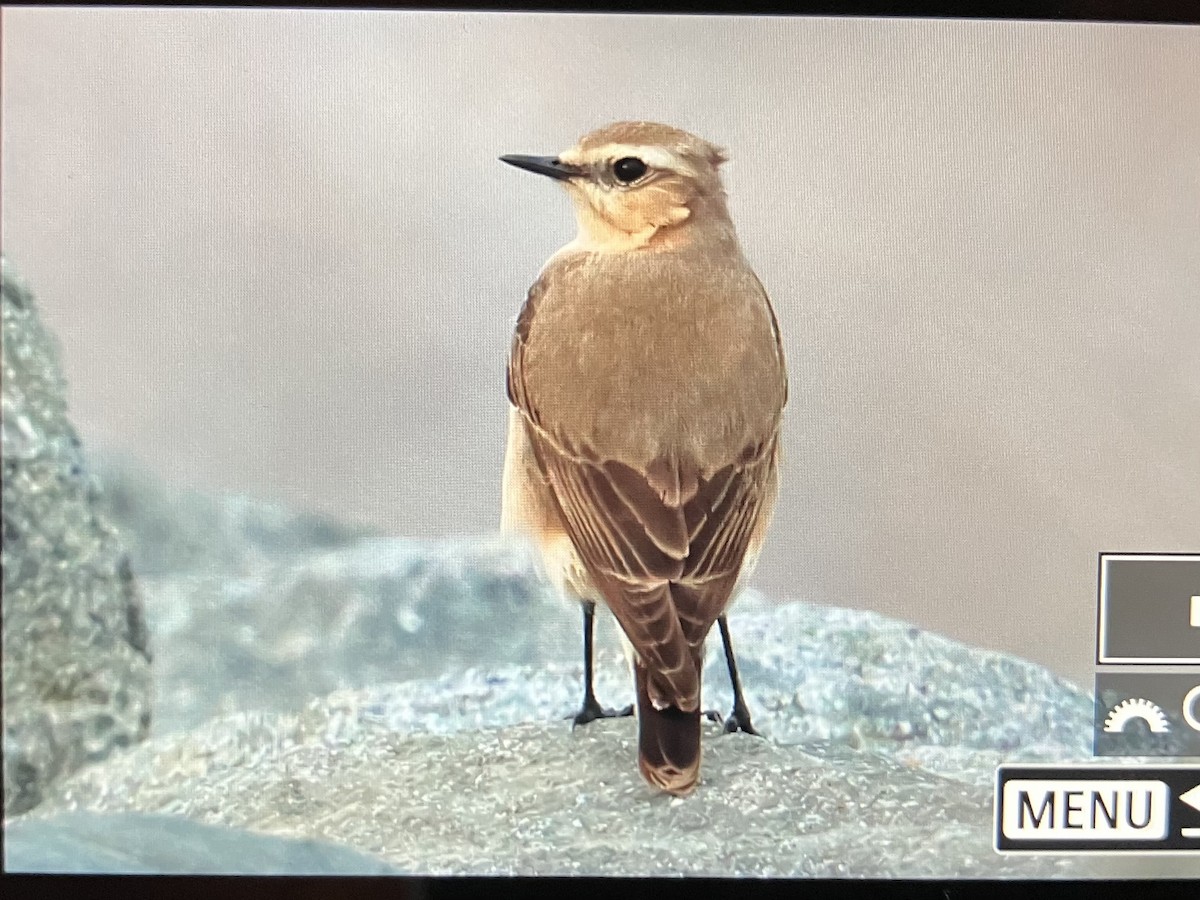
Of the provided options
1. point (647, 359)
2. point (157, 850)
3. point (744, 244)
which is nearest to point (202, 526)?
point (157, 850)

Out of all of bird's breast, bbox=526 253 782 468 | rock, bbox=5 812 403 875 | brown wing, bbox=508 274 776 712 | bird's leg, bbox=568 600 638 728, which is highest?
bird's breast, bbox=526 253 782 468

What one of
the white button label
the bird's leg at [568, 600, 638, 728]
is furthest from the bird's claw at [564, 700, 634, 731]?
the white button label

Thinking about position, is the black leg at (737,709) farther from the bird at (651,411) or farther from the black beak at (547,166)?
the black beak at (547,166)

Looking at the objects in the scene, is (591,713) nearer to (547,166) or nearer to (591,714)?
(591,714)

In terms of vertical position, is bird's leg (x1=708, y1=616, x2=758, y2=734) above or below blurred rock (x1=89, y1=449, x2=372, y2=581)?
below

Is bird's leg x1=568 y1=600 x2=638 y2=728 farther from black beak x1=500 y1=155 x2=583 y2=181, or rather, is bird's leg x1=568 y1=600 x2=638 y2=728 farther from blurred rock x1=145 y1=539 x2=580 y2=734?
black beak x1=500 y1=155 x2=583 y2=181

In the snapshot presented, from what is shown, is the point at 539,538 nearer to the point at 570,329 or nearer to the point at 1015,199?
the point at 570,329
